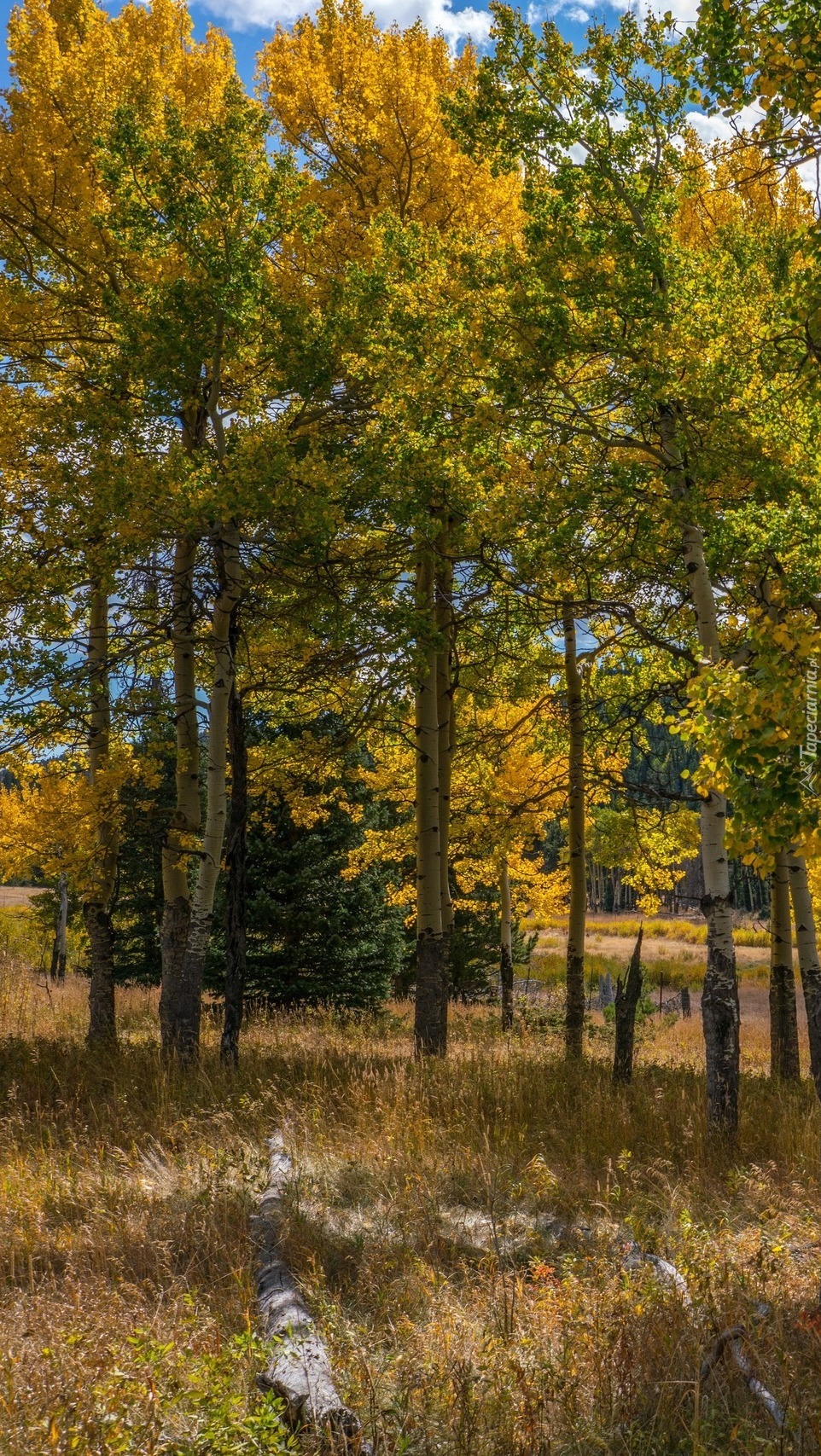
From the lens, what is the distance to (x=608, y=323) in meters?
6.71

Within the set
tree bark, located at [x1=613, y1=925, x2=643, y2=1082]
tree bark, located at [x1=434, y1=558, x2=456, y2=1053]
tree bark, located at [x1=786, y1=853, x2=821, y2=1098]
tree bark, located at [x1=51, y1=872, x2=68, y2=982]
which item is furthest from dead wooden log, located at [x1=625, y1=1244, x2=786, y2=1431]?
tree bark, located at [x1=51, y1=872, x2=68, y2=982]

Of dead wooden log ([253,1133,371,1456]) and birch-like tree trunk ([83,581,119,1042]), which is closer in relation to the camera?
dead wooden log ([253,1133,371,1456])

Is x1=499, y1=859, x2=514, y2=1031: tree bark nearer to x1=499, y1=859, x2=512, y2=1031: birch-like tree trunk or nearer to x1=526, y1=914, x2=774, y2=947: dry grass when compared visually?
x1=499, y1=859, x2=512, y2=1031: birch-like tree trunk

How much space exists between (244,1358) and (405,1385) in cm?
62

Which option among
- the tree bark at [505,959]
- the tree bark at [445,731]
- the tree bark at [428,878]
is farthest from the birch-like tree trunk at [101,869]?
the tree bark at [505,959]

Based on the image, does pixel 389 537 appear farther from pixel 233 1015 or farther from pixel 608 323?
pixel 233 1015

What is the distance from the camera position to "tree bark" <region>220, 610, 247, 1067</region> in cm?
905

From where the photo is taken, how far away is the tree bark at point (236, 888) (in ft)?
29.7

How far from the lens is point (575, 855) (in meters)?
11.5

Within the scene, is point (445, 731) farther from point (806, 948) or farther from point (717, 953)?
point (717, 953)

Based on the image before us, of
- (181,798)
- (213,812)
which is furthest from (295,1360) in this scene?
(181,798)

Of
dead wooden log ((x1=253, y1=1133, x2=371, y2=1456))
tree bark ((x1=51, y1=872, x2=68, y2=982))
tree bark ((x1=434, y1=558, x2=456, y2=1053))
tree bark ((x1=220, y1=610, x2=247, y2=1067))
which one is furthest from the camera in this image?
tree bark ((x1=51, y1=872, x2=68, y2=982))

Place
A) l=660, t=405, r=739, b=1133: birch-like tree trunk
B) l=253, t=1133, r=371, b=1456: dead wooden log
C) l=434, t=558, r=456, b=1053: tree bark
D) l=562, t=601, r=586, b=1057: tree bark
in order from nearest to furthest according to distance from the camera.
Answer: l=253, t=1133, r=371, b=1456: dead wooden log, l=660, t=405, r=739, b=1133: birch-like tree trunk, l=434, t=558, r=456, b=1053: tree bark, l=562, t=601, r=586, b=1057: tree bark

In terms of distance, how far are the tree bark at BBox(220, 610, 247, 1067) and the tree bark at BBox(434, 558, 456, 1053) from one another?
206 centimetres
